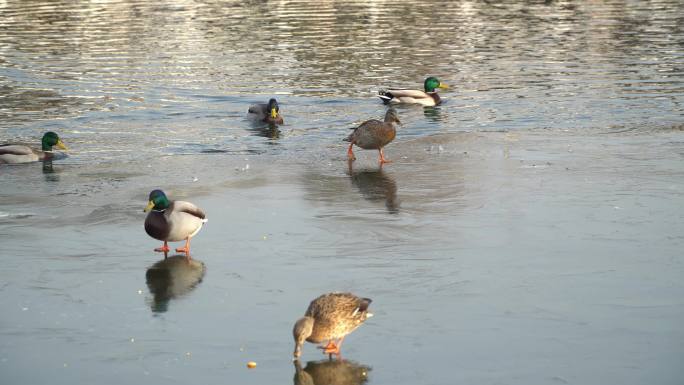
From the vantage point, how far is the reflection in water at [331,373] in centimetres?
850

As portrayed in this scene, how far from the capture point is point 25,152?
17484mm

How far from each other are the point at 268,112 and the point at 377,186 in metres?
5.96

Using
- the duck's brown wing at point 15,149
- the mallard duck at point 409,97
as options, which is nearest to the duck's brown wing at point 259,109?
the mallard duck at point 409,97

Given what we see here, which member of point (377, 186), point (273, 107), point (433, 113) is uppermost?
point (273, 107)

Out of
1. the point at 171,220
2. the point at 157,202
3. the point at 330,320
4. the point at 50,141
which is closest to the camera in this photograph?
the point at 330,320

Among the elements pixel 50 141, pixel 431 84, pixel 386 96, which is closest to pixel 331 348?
pixel 50 141

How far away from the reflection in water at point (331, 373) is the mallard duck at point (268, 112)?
1209 cm

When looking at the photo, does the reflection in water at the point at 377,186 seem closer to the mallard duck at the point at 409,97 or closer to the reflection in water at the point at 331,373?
the reflection in water at the point at 331,373

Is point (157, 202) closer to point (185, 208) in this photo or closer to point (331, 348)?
point (185, 208)

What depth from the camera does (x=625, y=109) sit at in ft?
70.1

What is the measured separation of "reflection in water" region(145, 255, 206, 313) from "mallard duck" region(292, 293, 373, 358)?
2039 millimetres

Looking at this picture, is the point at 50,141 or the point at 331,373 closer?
the point at 331,373

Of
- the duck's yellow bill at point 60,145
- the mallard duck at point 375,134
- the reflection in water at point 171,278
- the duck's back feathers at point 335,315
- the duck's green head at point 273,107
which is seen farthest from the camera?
the duck's green head at point 273,107

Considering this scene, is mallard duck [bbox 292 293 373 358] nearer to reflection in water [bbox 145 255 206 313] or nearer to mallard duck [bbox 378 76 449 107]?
reflection in water [bbox 145 255 206 313]
